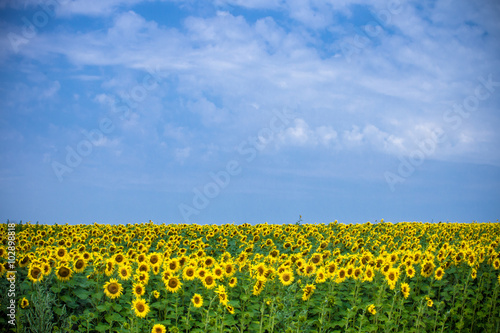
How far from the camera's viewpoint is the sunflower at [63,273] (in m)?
9.54

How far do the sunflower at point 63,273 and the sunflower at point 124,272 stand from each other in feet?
3.58

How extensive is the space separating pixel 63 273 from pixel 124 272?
130cm

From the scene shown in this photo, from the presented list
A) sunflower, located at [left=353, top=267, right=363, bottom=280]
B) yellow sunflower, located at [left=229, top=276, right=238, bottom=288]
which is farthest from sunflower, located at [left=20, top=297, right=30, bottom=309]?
sunflower, located at [left=353, top=267, right=363, bottom=280]

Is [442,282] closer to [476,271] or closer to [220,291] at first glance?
[476,271]

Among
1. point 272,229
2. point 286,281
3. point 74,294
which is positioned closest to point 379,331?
point 286,281

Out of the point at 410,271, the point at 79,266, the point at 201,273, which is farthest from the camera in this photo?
the point at 410,271

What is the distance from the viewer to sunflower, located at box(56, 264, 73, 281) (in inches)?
376

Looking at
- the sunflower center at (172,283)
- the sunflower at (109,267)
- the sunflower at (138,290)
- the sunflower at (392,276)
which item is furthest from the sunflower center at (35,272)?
the sunflower at (392,276)

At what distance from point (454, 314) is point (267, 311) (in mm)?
4765

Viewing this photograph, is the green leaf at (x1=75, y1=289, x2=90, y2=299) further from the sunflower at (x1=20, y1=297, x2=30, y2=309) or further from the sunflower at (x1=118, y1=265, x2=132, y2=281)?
the sunflower at (x1=20, y1=297, x2=30, y2=309)

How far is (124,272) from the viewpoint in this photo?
973 cm

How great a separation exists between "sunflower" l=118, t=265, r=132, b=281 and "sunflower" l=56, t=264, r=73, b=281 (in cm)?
109

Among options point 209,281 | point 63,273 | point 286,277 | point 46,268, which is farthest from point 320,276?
point 46,268

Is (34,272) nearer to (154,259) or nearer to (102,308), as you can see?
(102,308)
